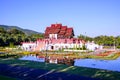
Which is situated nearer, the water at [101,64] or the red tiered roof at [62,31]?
the water at [101,64]

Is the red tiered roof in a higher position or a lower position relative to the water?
higher

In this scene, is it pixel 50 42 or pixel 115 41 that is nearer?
pixel 50 42

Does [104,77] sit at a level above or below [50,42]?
below

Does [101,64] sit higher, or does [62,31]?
[62,31]

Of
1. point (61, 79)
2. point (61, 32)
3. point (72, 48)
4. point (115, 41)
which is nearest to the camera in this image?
point (61, 79)

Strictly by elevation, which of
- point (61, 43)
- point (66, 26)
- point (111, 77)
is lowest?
point (111, 77)

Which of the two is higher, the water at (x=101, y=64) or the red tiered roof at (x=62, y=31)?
the red tiered roof at (x=62, y=31)

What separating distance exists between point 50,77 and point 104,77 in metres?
4.51

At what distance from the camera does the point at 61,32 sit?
244 feet

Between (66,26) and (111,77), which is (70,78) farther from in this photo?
(66,26)

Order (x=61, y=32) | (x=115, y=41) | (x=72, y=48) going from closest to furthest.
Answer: (x=72, y=48), (x=61, y=32), (x=115, y=41)

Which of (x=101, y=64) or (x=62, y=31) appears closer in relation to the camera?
(x=101, y=64)

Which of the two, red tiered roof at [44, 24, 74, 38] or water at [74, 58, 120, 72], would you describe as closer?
water at [74, 58, 120, 72]

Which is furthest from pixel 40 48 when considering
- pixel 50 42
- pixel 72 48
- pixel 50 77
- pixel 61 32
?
pixel 50 77
